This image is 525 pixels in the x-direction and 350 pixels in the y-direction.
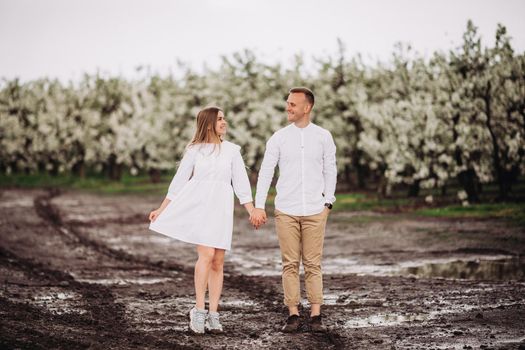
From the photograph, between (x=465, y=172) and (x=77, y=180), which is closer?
(x=465, y=172)

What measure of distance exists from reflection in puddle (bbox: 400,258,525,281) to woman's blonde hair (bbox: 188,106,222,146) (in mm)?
5108

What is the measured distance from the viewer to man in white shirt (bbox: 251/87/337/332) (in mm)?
7305

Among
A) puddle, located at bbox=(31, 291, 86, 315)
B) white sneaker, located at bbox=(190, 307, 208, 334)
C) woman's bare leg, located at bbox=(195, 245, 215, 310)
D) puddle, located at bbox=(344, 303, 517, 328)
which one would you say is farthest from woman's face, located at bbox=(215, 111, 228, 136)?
puddle, located at bbox=(31, 291, 86, 315)

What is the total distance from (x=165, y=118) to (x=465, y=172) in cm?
2616

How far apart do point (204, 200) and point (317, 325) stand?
1.72 metres

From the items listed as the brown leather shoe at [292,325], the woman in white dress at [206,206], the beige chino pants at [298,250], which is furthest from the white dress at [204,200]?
the brown leather shoe at [292,325]

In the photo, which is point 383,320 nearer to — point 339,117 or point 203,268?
point 203,268

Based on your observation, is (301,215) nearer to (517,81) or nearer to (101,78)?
(517,81)

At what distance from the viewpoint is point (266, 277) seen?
11047 millimetres

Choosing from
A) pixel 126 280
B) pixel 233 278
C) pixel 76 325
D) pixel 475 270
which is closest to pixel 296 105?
pixel 76 325

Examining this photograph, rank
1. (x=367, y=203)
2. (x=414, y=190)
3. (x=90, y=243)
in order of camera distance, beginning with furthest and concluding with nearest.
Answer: (x=414, y=190) → (x=367, y=203) → (x=90, y=243)

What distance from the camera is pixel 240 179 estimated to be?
7410mm

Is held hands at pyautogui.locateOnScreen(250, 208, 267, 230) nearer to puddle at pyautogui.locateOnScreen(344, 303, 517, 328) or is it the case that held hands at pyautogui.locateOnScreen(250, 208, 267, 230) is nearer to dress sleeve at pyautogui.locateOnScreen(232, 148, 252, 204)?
dress sleeve at pyautogui.locateOnScreen(232, 148, 252, 204)

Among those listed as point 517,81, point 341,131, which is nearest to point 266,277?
point 517,81
